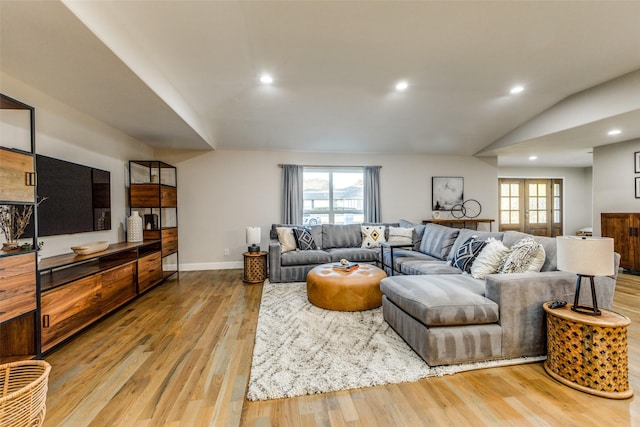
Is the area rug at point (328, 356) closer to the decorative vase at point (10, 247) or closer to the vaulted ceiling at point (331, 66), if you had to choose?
the decorative vase at point (10, 247)

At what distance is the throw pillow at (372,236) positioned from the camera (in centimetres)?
504

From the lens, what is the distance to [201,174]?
17.6ft

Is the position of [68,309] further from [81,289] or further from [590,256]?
[590,256]

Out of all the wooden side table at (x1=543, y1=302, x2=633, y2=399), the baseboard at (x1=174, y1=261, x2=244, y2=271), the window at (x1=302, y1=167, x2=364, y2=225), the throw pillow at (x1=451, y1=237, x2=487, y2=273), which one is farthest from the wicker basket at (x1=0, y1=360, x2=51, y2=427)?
the window at (x1=302, y1=167, x2=364, y2=225)

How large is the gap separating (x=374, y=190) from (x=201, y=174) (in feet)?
11.4

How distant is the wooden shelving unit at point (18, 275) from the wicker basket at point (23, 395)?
69cm

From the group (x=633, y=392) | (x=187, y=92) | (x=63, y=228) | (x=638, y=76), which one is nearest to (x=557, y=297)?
(x=633, y=392)

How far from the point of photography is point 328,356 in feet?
7.14

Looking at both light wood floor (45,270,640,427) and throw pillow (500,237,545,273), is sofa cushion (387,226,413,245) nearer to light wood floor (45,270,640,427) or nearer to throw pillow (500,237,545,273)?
throw pillow (500,237,545,273)

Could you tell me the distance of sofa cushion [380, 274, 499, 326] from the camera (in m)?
2.01

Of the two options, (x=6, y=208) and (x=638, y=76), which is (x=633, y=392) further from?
(x=6, y=208)

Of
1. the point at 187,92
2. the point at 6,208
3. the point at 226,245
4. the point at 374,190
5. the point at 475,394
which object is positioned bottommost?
the point at 475,394

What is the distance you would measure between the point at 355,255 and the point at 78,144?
3.99 metres

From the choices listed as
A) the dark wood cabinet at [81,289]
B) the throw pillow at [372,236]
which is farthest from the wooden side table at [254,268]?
the throw pillow at [372,236]
